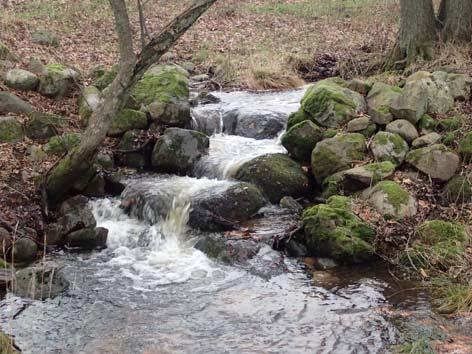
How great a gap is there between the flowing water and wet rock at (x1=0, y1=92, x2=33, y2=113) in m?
3.28

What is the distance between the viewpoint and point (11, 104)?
10266 millimetres

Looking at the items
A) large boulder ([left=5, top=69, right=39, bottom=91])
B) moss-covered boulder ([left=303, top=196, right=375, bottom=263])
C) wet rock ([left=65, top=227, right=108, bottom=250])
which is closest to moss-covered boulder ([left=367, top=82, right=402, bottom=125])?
moss-covered boulder ([left=303, top=196, right=375, bottom=263])

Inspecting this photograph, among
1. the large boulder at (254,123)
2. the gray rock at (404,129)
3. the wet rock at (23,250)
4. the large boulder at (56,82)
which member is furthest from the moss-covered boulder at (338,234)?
the large boulder at (56,82)

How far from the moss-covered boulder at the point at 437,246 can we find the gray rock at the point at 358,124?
2599mm

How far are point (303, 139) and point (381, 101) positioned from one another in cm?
153

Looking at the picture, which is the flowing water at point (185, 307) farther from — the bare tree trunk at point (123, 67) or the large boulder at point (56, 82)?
the large boulder at point (56, 82)

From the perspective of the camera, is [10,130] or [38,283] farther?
[10,130]

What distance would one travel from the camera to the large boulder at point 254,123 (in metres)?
11.6

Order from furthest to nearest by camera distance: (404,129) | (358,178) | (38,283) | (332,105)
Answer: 1. (332,105)
2. (404,129)
3. (358,178)
4. (38,283)

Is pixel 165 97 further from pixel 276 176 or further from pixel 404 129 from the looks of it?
pixel 404 129

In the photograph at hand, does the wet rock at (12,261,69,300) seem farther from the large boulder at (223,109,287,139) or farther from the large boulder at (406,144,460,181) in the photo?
the large boulder at (223,109,287,139)

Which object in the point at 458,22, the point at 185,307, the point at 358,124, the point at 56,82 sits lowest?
the point at 185,307

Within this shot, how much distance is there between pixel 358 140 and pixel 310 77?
21.9 feet

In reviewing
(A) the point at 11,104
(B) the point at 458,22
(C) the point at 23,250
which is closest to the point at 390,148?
(B) the point at 458,22
